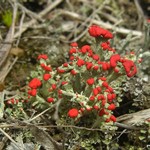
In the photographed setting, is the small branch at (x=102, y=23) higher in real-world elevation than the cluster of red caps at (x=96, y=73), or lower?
higher

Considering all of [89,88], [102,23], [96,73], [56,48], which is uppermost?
[102,23]

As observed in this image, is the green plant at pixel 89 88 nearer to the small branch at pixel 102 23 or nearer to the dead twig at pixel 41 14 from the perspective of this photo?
the dead twig at pixel 41 14

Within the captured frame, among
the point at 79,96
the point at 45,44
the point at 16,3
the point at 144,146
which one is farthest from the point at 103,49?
the point at 16,3

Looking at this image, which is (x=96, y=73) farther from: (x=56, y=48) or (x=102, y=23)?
(x=102, y=23)

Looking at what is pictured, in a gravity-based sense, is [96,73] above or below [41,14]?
below

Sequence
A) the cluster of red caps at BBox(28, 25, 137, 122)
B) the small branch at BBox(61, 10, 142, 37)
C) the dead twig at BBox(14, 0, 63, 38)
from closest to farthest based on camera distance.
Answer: the cluster of red caps at BBox(28, 25, 137, 122)
the dead twig at BBox(14, 0, 63, 38)
the small branch at BBox(61, 10, 142, 37)

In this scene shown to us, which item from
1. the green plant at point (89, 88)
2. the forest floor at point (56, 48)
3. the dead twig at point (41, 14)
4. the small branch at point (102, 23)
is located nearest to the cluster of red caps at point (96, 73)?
the green plant at point (89, 88)

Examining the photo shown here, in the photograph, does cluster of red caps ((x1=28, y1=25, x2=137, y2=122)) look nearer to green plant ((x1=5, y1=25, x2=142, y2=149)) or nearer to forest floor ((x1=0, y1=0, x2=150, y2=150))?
green plant ((x1=5, y1=25, x2=142, y2=149))

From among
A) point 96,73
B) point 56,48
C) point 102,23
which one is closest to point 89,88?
point 96,73

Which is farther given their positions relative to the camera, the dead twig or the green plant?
the dead twig

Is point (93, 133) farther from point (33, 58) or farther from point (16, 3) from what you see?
point (16, 3)

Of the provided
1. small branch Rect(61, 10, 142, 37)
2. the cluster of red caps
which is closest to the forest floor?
small branch Rect(61, 10, 142, 37)

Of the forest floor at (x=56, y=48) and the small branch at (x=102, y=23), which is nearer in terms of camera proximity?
the forest floor at (x=56, y=48)
